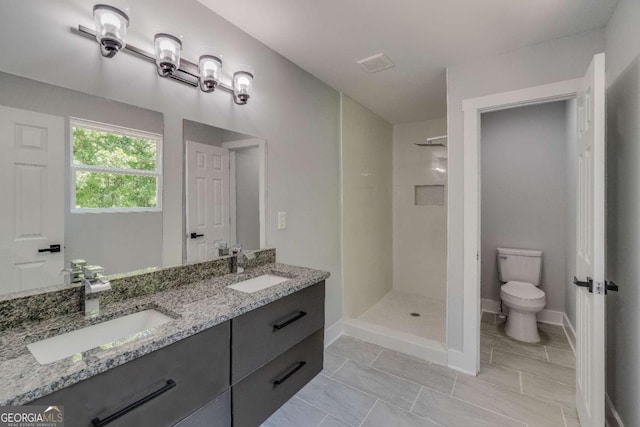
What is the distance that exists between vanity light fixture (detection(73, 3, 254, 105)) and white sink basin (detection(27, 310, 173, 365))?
112 centimetres

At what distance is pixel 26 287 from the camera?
1.06 metres

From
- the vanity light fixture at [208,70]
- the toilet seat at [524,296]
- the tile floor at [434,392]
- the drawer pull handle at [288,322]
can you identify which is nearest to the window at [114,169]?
the vanity light fixture at [208,70]

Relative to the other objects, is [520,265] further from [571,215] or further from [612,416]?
[612,416]

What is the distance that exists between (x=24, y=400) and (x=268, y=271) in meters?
1.26

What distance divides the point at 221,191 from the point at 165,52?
0.77 metres

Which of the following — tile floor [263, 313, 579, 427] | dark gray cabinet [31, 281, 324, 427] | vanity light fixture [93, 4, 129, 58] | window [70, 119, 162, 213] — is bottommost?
tile floor [263, 313, 579, 427]

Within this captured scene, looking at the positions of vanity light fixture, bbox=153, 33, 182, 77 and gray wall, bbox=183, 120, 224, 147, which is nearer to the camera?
vanity light fixture, bbox=153, 33, 182, 77

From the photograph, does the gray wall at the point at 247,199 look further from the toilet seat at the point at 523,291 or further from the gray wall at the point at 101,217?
the toilet seat at the point at 523,291

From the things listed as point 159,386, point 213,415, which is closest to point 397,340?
point 213,415

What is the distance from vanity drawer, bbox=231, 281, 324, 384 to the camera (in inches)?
47.5

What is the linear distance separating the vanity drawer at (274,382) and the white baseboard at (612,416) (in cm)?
165

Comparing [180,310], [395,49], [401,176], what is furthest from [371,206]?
[180,310]

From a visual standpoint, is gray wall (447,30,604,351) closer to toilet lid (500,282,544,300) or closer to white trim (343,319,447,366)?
white trim (343,319,447,366)

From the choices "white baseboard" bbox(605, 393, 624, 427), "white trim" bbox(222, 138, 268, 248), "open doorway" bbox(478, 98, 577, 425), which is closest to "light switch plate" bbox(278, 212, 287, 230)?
"white trim" bbox(222, 138, 268, 248)
